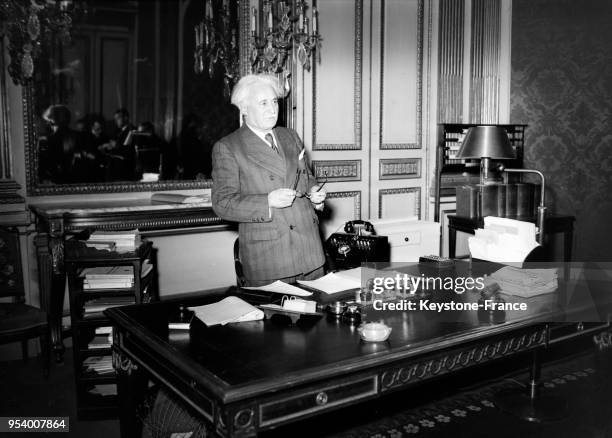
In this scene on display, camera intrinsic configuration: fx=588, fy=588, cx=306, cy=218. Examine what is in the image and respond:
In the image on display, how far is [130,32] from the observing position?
431cm

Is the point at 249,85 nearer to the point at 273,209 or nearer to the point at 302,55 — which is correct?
the point at 273,209

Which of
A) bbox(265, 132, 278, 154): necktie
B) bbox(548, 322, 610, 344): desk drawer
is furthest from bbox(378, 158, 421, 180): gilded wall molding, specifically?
bbox(548, 322, 610, 344): desk drawer

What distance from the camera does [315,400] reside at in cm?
174

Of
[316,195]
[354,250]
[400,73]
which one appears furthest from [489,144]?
[316,195]

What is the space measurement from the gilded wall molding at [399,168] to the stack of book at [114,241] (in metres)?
2.97

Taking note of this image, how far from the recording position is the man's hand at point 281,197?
8.91 feet

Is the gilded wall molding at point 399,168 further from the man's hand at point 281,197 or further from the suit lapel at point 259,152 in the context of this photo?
the man's hand at point 281,197

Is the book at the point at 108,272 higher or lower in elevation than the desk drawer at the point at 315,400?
higher

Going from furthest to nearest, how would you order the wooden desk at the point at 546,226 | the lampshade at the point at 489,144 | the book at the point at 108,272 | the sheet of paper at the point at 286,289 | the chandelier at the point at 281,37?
1. the wooden desk at the point at 546,226
2. the lampshade at the point at 489,144
3. the chandelier at the point at 281,37
4. the book at the point at 108,272
5. the sheet of paper at the point at 286,289

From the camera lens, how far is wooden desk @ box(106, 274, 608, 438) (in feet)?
5.43

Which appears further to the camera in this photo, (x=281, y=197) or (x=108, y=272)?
(x=108, y=272)

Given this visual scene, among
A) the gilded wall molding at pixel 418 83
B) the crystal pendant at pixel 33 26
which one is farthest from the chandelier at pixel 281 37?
the crystal pendant at pixel 33 26

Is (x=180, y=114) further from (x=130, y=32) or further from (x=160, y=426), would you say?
(x=160, y=426)

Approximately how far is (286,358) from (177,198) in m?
2.72
